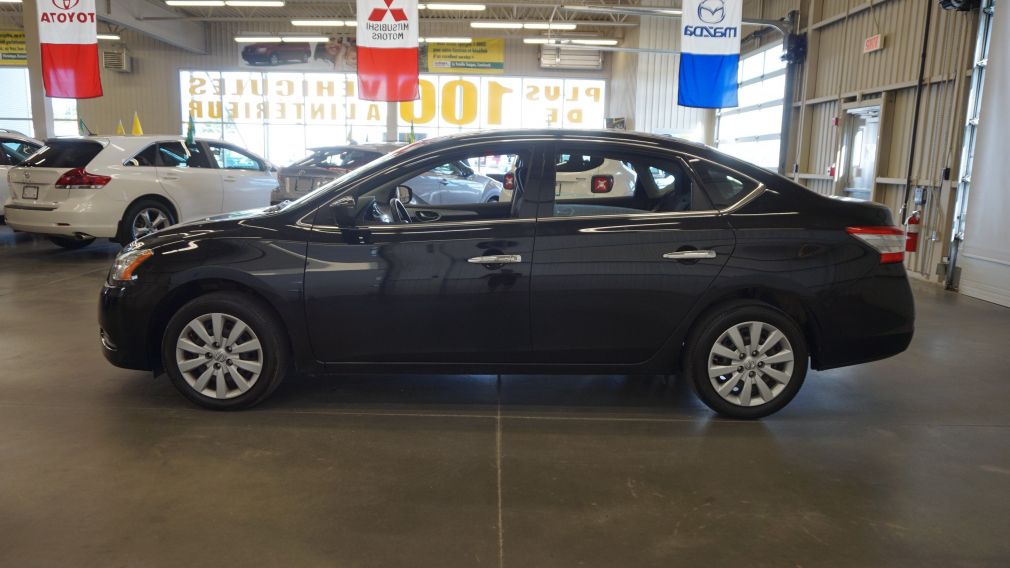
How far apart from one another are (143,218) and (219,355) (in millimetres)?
6216

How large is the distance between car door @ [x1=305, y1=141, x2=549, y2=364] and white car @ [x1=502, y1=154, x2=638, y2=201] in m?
0.28

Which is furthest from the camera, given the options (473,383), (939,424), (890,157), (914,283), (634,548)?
(890,157)

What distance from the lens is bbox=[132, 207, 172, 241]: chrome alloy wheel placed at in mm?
9102

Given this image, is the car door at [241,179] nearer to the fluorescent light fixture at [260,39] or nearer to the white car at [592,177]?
the white car at [592,177]

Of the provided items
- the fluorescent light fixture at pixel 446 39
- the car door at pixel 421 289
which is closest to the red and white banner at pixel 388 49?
the car door at pixel 421 289

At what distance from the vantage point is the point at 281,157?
1075 inches

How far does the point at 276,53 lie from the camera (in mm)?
25438

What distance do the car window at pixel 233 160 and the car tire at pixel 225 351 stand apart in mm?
6966

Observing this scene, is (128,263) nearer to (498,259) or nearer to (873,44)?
(498,259)

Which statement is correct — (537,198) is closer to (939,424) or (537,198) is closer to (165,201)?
(939,424)

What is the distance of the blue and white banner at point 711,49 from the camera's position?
10969 millimetres

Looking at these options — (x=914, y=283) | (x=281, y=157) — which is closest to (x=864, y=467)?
(x=914, y=283)

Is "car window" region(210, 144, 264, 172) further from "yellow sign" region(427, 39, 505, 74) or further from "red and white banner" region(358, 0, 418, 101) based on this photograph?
"yellow sign" region(427, 39, 505, 74)

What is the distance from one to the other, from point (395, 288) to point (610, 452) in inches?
53.6
